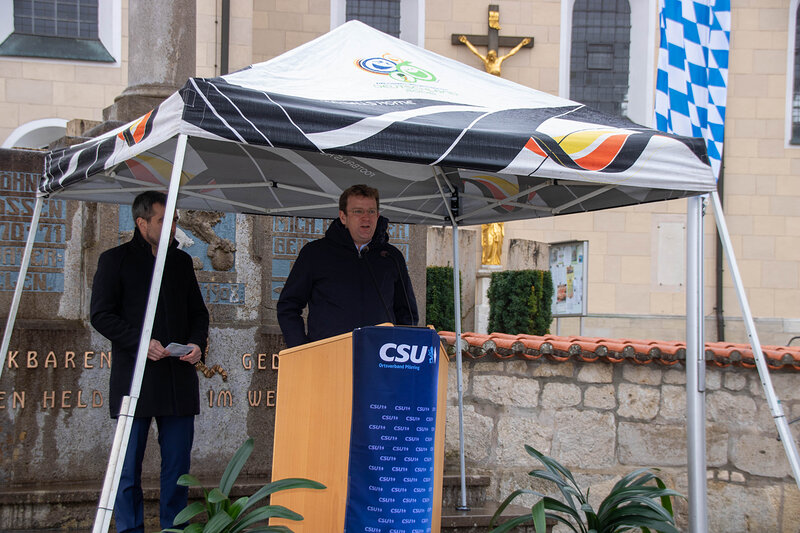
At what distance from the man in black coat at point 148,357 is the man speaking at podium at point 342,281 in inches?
20.5

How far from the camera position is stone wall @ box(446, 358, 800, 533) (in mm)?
6227

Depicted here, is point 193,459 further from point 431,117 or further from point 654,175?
point 654,175

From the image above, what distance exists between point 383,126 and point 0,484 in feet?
11.3

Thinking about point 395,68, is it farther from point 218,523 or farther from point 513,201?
point 218,523

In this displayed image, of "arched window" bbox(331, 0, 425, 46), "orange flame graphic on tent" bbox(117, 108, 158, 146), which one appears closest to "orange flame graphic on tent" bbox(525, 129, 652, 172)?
"orange flame graphic on tent" bbox(117, 108, 158, 146)

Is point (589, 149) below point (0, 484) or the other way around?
the other way around

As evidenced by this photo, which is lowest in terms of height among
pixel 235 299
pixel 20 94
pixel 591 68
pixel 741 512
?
pixel 741 512

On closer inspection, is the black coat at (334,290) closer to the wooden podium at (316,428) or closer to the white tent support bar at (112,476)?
the wooden podium at (316,428)

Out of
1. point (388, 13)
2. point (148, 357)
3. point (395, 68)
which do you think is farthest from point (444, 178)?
point (388, 13)

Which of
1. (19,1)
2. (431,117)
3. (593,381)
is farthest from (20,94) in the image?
(431,117)

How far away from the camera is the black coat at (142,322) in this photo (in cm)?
402

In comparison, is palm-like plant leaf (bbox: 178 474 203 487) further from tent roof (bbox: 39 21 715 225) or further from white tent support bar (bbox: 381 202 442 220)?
white tent support bar (bbox: 381 202 442 220)

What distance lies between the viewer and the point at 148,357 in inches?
156

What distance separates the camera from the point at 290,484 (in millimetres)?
3479
